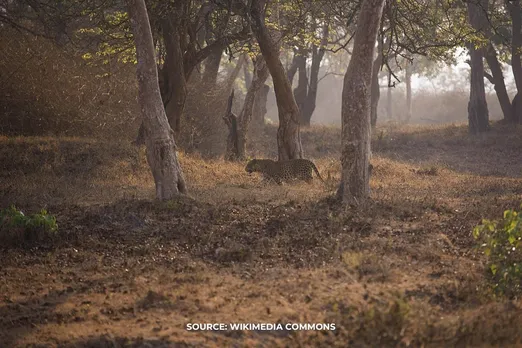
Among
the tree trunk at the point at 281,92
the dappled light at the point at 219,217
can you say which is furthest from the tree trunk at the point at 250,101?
the tree trunk at the point at 281,92

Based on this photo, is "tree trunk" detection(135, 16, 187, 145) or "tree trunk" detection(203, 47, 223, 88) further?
"tree trunk" detection(203, 47, 223, 88)

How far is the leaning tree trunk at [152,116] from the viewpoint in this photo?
11.2 metres

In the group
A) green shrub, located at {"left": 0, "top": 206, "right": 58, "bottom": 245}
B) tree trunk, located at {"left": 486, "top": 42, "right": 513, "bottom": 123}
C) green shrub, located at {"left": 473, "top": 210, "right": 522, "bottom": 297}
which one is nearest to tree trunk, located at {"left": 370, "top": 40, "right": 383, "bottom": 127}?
tree trunk, located at {"left": 486, "top": 42, "right": 513, "bottom": 123}

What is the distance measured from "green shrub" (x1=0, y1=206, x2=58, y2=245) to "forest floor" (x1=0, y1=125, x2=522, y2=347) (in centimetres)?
18

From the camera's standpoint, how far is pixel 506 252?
250 inches

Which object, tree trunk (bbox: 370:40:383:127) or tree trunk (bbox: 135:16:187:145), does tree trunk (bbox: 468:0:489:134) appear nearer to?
tree trunk (bbox: 370:40:383:127)

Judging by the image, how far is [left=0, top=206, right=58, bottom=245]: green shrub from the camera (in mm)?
8477

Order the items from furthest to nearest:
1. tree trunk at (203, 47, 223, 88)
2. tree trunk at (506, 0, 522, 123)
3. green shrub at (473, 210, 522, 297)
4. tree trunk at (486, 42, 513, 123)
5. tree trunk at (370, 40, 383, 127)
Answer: tree trunk at (370, 40, 383, 127)
tree trunk at (486, 42, 513, 123)
tree trunk at (506, 0, 522, 123)
tree trunk at (203, 47, 223, 88)
green shrub at (473, 210, 522, 297)

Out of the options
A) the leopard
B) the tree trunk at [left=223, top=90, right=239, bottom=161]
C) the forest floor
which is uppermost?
the tree trunk at [left=223, top=90, right=239, bottom=161]

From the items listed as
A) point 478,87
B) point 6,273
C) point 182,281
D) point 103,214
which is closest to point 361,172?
point 103,214

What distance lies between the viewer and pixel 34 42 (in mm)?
17828

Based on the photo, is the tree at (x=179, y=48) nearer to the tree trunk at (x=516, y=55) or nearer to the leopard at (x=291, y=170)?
the leopard at (x=291, y=170)

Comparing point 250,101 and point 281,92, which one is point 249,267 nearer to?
point 281,92

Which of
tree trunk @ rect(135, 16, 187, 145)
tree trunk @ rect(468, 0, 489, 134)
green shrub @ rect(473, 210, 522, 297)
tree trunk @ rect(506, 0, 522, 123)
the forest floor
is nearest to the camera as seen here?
the forest floor
